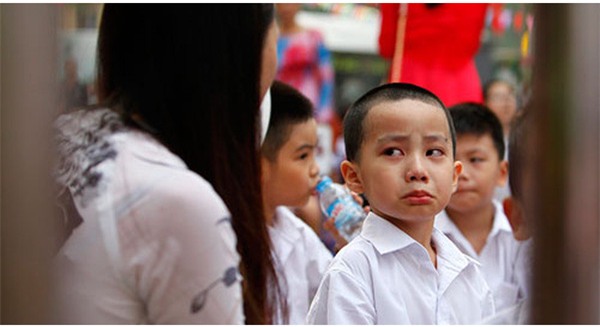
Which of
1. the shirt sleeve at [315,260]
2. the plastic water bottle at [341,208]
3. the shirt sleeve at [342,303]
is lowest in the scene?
the shirt sleeve at [315,260]

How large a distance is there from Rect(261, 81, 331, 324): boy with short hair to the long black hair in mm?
434

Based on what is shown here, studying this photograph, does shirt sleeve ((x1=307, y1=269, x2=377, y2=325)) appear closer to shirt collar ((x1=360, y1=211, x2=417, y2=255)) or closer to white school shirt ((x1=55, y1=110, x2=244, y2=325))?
shirt collar ((x1=360, y1=211, x2=417, y2=255))

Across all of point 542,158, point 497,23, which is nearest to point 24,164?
point 542,158

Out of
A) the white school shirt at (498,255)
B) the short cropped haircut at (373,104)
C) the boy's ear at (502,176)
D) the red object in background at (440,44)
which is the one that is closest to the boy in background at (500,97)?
the red object in background at (440,44)

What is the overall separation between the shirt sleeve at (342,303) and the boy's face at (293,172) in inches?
12.2

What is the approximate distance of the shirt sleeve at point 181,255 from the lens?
3.39ft

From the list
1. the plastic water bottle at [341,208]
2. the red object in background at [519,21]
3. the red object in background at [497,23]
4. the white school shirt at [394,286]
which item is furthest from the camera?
the red object in background at [497,23]

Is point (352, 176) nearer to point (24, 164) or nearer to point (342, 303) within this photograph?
point (342, 303)

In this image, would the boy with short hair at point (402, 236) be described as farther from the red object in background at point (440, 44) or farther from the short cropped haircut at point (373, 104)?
the red object in background at point (440, 44)

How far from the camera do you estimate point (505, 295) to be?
140cm

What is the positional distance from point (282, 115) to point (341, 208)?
0.17m

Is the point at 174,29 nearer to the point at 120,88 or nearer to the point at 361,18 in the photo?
the point at 120,88

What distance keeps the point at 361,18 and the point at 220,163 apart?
3.59 m

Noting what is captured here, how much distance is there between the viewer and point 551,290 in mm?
815
